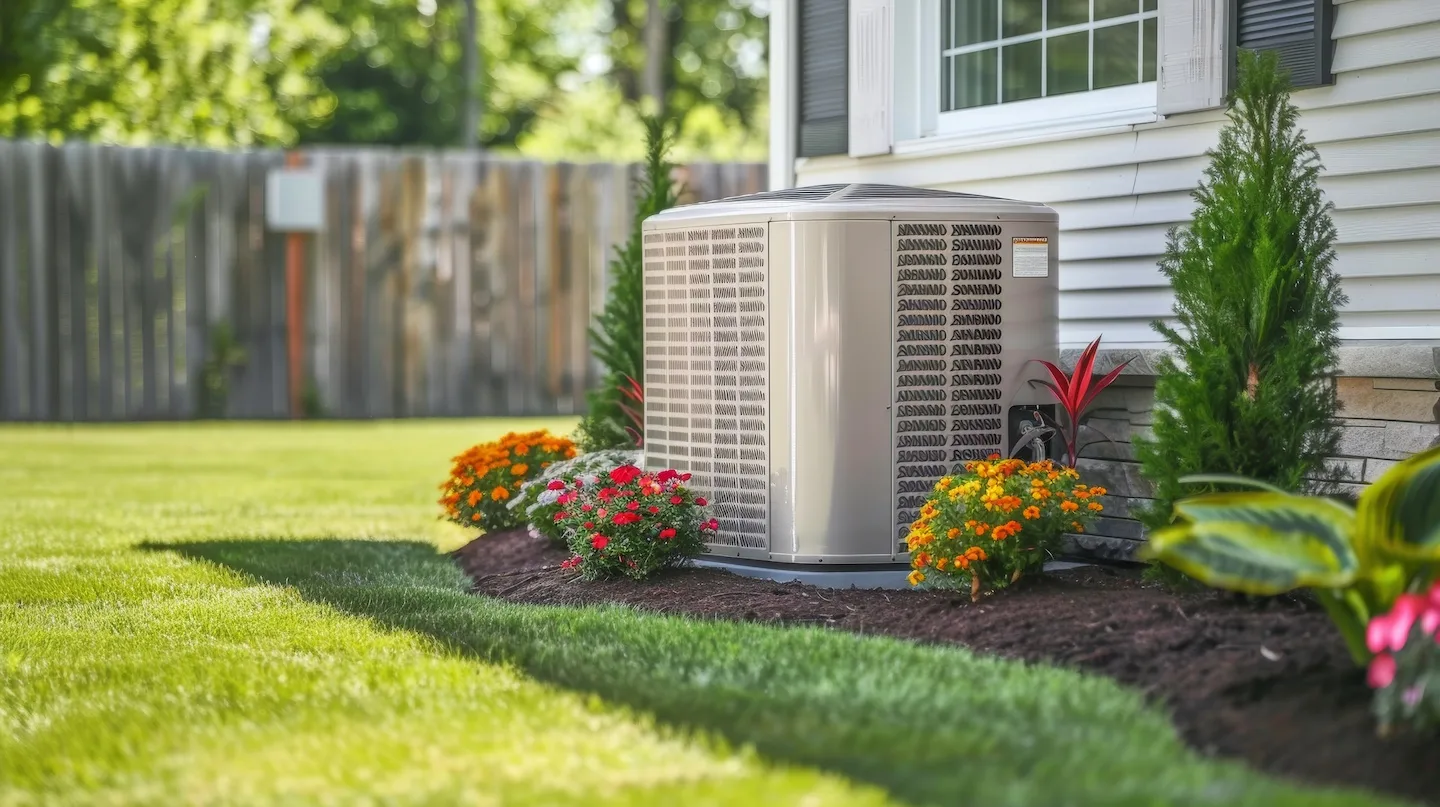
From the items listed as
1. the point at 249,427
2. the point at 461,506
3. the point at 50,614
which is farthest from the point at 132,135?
the point at 50,614

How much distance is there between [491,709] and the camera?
12.6 feet

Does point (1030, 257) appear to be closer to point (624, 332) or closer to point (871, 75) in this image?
point (871, 75)

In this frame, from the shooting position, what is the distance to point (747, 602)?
5258 millimetres

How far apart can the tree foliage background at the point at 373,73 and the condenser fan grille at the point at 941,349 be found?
6817 mm

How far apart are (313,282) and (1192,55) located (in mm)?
9312

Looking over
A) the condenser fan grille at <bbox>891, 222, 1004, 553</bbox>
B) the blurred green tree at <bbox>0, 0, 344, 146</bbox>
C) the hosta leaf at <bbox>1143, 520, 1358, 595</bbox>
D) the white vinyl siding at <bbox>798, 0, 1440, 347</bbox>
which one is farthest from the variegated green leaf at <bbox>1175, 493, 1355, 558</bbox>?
the blurred green tree at <bbox>0, 0, 344, 146</bbox>

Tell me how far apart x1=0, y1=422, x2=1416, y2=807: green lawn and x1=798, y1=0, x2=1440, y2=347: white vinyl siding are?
1.92 m

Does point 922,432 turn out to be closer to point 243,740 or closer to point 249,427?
point 243,740

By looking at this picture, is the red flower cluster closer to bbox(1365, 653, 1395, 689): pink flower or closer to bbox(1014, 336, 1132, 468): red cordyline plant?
bbox(1014, 336, 1132, 468): red cordyline plant

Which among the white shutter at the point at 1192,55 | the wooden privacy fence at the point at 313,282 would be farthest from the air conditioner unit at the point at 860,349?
the wooden privacy fence at the point at 313,282

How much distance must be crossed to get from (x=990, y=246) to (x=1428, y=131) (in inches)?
53.9

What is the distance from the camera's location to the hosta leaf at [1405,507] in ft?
12.0

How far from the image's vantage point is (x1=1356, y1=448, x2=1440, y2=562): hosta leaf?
3.65 meters

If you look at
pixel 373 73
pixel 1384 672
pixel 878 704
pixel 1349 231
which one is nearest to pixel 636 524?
pixel 878 704
